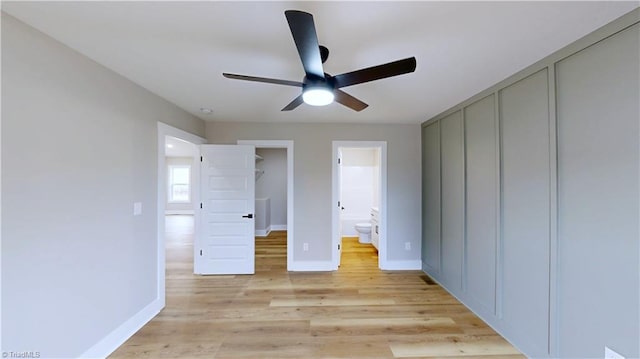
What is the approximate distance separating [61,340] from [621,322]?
3.50 meters

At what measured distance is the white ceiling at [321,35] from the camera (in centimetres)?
137

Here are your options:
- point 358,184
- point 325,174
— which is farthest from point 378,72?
point 358,184


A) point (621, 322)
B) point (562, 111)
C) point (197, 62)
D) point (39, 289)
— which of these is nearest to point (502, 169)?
point (562, 111)

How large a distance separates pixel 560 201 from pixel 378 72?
1.61 meters

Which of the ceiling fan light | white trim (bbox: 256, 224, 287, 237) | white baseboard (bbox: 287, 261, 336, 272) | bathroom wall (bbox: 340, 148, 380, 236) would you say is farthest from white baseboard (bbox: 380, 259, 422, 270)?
white trim (bbox: 256, 224, 287, 237)

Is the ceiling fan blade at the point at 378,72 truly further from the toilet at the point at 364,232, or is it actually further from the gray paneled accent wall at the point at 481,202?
the toilet at the point at 364,232

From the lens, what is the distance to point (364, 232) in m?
5.57

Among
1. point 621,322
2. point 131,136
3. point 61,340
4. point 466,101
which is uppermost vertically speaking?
point 466,101

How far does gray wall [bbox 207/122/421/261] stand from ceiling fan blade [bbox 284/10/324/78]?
2.54m

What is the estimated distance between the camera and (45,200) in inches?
→ 64.1

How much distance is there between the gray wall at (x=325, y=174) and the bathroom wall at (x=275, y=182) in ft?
10.5

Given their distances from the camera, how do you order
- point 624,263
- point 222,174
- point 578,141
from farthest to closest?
point 222,174, point 578,141, point 624,263

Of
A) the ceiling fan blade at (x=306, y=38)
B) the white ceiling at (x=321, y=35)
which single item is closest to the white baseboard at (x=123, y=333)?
the white ceiling at (x=321, y=35)

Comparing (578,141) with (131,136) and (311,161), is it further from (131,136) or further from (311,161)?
(131,136)
